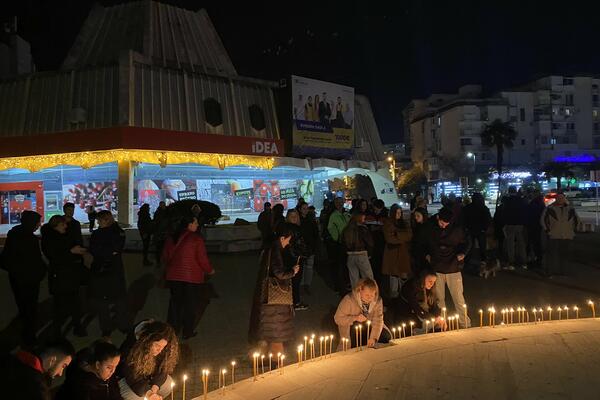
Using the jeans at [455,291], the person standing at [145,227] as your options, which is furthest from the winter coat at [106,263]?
the person standing at [145,227]

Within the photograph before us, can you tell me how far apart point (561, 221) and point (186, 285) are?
8.34 m

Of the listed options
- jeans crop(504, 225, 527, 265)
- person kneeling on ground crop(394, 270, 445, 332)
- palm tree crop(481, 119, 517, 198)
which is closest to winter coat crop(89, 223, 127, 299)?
person kneeling on ground crop(394, 270, 445, 332)

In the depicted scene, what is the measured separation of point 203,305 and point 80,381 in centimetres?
536

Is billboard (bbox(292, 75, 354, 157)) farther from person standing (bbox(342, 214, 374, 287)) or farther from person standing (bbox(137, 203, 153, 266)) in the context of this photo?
person standing (bbox(342, 214, 374, 287))

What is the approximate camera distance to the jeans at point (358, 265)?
866cm

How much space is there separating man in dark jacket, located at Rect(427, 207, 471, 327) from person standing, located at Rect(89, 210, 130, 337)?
188 inches

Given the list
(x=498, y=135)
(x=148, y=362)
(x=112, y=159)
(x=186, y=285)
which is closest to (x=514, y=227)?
(x=186, y=285)

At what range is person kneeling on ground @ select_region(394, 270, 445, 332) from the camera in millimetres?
6547

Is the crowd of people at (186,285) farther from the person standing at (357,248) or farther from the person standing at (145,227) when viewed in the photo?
the person standing at (145,227)

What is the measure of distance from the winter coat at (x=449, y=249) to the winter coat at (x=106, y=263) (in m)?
4.77

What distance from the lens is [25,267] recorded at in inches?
259

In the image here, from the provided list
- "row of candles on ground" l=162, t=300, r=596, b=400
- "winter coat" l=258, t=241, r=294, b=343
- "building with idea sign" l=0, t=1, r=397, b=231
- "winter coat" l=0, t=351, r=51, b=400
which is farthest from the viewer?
"building with idea sign" l=0, t=1, r=397, b=231

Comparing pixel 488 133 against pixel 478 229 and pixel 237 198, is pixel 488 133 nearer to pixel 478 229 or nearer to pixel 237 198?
pixel 237 198

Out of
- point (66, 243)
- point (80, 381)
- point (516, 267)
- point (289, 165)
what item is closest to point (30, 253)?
point (66, 243)
